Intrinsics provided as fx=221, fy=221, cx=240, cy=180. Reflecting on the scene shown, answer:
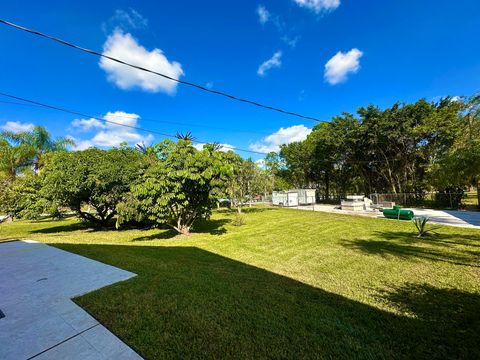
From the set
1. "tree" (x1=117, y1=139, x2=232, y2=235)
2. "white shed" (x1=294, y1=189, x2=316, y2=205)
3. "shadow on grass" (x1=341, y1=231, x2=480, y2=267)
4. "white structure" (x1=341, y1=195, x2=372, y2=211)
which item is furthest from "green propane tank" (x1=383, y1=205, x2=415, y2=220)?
"white shed" (x1=294, y1=189, x2=316, y2=205)

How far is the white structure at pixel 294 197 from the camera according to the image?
26984 millimetres

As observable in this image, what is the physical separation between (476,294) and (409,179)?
2222 cm

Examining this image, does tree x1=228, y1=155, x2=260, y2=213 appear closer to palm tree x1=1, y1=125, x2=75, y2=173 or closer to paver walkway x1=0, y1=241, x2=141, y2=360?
paver walkway x1=0, y1=241, x2=141, y2=360

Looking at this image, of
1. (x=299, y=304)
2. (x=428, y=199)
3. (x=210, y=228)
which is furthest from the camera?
(x=428, y=199)

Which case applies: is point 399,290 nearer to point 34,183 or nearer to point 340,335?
point 340,335

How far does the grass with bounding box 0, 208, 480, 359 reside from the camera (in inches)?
95.8

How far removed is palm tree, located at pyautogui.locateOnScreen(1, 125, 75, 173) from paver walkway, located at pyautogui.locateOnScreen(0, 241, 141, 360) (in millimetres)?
20989

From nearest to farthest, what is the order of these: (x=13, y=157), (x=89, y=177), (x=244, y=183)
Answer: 1. (x=89, y=177)
2. (x=13, y=157)
3. (x=244, y=183)

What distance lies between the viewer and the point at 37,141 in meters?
21.5

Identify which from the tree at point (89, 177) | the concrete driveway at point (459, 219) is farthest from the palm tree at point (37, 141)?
the concrete driveway at point (459, 219)

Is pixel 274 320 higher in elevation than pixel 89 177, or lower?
lower

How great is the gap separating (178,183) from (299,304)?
5.92m

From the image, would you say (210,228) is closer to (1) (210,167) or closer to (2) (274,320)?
(1) (210,167)

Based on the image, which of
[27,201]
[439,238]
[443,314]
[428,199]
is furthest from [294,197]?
[443,314]
